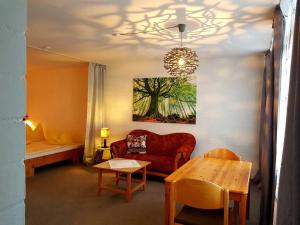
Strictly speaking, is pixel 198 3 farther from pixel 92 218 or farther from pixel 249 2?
pixel 92 218

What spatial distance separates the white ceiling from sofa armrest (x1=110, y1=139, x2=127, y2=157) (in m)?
1.78

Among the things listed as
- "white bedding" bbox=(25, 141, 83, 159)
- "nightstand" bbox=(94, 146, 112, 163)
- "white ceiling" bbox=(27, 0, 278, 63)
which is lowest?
"nightstand" bbox=(94, 146, 112, 163)

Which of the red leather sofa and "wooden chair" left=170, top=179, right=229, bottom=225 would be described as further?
A: the red leather sofa

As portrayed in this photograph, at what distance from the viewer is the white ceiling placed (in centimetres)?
241

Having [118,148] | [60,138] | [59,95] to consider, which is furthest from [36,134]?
[118,148]

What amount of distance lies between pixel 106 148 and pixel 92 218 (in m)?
2.50

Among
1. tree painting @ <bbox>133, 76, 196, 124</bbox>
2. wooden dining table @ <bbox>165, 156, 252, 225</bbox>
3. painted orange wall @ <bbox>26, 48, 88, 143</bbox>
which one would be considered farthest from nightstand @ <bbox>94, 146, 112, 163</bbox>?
wooden dining table @ <bbox>165, 156, 252, 225</bbox>

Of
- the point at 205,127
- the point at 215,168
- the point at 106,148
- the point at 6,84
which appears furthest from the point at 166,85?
the point at 6,84

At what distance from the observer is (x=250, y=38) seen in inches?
135

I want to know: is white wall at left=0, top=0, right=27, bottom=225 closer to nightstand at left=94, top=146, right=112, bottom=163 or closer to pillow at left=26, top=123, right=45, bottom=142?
nightstand at left=94, top=146, right=112, bottom=163

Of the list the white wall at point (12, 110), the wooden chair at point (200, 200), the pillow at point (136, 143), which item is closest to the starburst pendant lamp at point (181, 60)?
the wooden chair at point (200, 200)

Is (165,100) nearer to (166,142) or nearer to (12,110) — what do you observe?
(166,142)

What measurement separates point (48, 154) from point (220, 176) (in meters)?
3.83

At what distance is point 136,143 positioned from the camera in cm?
495
